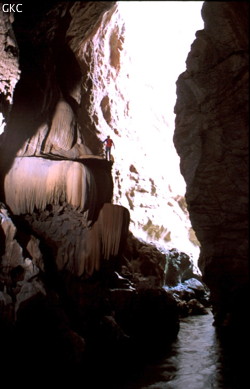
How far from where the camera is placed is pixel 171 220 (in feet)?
57.0

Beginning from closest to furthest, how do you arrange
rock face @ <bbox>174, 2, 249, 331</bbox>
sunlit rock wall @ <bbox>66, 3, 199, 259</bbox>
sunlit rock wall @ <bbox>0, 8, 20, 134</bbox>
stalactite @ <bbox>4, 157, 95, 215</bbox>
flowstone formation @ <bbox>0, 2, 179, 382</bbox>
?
rock face @ <bbox>174, 2, 249, 331</bbox> < flowstone formation @ <bbox>0, 2, 179, 382</bbox> < sunlit rock wall @ <bbox>0, 8, 20, 134</bbox> < stalactite @ <bbox>4, 157, 95, 215</bbox> < sunlit rock wall @ <bbox>66, 3, 199, 259</bbox>

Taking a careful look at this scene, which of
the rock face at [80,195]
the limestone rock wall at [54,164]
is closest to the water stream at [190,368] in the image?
the rock face at [80,195]

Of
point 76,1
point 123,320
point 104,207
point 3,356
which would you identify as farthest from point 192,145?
point 3,356

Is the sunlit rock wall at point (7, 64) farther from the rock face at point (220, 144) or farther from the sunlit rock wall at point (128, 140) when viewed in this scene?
the sunlit rock wall at point (128, 140)

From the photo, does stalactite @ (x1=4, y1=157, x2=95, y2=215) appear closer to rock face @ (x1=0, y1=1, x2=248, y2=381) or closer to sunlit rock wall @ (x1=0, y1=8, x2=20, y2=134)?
rock face @ (x1=0, y1=1, x2=248, y2=381)

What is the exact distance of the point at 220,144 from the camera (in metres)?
6.18

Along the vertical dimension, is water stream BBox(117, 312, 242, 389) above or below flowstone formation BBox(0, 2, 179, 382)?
below

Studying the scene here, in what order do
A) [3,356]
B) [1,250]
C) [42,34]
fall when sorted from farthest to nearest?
[42,34], [1,250], [3,356]

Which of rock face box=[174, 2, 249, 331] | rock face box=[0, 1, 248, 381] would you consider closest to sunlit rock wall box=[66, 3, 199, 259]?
rock face box=[0, 1, 248, 381]

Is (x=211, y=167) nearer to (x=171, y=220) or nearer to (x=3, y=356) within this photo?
(x=3, y=356)

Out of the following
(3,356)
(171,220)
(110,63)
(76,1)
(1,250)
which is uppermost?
(110,63)

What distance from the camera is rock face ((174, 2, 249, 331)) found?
220 inches

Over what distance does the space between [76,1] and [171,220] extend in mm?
12652

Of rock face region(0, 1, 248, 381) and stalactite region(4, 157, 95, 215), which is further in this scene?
stalactite region(4, 157, 95, 215)
